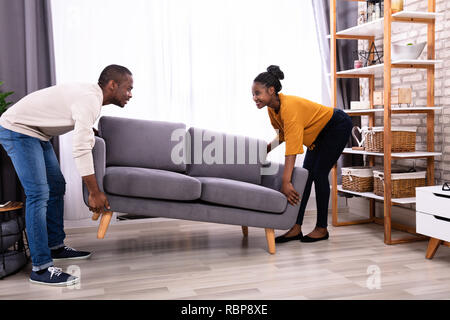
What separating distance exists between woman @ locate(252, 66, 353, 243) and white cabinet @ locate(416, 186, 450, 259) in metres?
0.66

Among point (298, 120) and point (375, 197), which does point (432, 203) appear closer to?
point (375, 197)

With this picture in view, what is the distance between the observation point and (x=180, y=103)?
3.69 m

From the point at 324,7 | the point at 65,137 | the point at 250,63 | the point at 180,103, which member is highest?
the point at 324,7

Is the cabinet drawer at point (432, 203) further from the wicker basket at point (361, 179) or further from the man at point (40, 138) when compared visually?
the man at point (40, 138)

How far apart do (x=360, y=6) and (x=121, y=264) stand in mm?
2949

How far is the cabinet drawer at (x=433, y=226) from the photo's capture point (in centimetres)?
249

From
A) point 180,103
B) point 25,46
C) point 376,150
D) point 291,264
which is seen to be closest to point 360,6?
point 376,150

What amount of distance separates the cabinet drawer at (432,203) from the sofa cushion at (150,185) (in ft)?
4.29

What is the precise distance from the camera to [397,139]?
311cm

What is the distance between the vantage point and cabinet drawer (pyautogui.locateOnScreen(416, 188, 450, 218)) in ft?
8.13

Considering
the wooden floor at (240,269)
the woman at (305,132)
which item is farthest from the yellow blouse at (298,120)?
the wooden floor at (240,269)

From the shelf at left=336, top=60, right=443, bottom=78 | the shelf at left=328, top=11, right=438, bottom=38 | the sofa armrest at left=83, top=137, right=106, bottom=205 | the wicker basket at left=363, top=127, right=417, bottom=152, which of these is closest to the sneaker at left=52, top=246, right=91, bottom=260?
the sofa armrest at left=83, top=137, right=106, bottom=205

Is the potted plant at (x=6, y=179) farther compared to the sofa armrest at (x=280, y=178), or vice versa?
the potted plant at (x=6, y=179)
